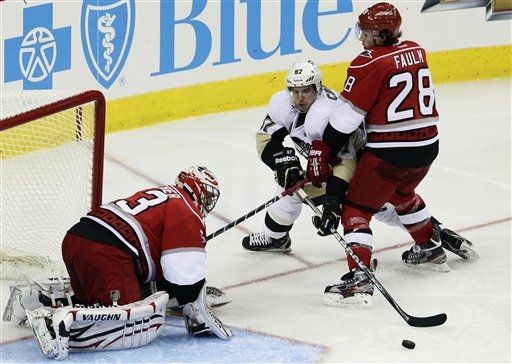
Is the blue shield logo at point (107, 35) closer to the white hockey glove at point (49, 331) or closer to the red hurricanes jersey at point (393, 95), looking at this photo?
the red hurricanes jersey at point (393, 95)

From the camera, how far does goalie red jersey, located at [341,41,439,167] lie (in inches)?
168

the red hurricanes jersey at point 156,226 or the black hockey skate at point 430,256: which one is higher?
the red hurricanes jersey at point 156,226

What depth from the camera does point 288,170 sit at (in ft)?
14.7

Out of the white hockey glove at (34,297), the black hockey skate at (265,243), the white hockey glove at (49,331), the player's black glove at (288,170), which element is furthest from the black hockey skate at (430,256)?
the white hockey glove at (49,331)

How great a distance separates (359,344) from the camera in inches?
161

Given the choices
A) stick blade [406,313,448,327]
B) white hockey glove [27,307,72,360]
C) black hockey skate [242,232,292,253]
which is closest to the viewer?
white hockey glove [27,307,72,360]

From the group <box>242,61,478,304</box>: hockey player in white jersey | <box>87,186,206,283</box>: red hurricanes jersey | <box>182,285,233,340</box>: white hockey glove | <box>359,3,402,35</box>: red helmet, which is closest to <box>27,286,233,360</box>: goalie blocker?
<box>182,285,233,340</box>: white hockey glove

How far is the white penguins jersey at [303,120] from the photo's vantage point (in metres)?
4.39

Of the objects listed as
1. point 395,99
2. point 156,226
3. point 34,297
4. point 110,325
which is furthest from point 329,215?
point 34,297

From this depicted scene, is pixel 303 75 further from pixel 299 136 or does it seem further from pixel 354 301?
pixel 354 301

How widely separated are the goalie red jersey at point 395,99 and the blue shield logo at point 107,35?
7.33 feet

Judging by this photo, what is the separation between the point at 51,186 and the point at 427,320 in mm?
1498

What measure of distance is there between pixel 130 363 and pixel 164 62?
9.74 feet

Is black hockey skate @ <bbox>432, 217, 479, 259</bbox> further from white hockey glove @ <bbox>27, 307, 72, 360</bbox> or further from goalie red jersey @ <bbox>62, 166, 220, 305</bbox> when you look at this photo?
white hockey glove @ <bbox>27, 307, 72, 360</bbox>
